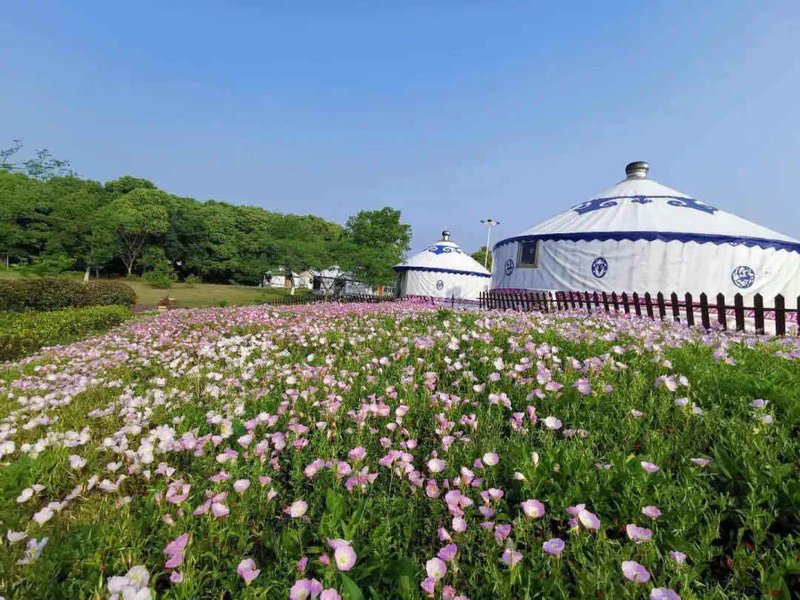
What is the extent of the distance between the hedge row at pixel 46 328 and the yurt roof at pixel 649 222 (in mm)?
19611

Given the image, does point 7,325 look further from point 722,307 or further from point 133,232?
point 133,232

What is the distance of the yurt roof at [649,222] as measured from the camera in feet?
55.9

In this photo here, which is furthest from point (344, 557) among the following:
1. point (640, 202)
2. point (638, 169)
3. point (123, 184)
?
point (123, 184)

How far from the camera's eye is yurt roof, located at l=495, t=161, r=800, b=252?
1705 cm

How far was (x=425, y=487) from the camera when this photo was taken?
237 cm

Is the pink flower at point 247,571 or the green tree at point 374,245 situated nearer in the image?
the pink flower at point 247,571

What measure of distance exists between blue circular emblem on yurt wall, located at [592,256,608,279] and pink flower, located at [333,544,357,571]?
1957 centimetres

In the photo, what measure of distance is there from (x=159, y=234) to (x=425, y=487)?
64446mm

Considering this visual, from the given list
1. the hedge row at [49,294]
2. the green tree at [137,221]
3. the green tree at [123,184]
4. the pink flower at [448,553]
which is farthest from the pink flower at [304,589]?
the green tree at [123,184]

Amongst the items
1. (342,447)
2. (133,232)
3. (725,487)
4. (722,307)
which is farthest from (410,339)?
(133,232)

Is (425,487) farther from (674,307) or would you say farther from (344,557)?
(674,307)

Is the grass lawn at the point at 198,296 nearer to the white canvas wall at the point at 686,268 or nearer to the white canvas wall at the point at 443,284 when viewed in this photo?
the white canvas wall at the point at 443,284

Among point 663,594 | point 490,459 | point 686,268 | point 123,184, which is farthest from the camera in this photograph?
point 123,184

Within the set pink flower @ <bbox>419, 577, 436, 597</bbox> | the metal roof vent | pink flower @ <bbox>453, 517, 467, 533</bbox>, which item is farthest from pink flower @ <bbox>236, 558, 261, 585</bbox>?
the metal roof vent
